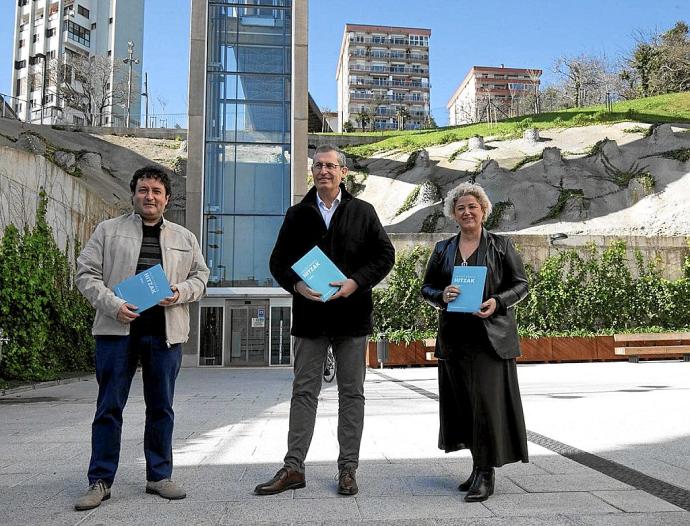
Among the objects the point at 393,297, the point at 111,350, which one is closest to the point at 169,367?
the point at 111,350

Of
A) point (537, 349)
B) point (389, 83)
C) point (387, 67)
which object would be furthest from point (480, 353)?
point (387, 67)

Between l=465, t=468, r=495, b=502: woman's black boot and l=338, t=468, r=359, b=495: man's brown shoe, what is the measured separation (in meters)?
0.55

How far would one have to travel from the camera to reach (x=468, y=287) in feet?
10.8

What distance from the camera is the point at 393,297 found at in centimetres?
1939

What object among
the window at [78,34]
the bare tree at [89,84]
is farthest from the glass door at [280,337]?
the window at [78,34]

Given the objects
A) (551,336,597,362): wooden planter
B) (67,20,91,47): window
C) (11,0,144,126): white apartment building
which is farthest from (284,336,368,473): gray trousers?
(67,20,91,47): window

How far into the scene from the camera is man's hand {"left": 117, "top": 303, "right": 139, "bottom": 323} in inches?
117

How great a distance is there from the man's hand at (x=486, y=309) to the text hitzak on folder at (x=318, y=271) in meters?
0.71

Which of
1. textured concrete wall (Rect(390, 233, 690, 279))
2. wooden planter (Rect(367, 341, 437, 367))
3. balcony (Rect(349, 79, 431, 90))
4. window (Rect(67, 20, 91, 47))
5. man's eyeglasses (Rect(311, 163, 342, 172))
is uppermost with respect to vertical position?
balcony (Rect(349, 79, 431, 90))

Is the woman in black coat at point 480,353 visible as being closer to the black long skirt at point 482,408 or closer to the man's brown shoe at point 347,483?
the black long skirt at point 482,408

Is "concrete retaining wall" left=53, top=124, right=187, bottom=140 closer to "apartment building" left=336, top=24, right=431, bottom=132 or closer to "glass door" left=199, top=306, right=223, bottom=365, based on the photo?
"glass door" left=199, top=306, right=223, bottom=365

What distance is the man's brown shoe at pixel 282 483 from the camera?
3100 mm

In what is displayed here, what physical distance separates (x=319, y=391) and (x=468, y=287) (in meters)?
0.96

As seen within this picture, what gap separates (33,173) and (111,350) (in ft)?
33.6
